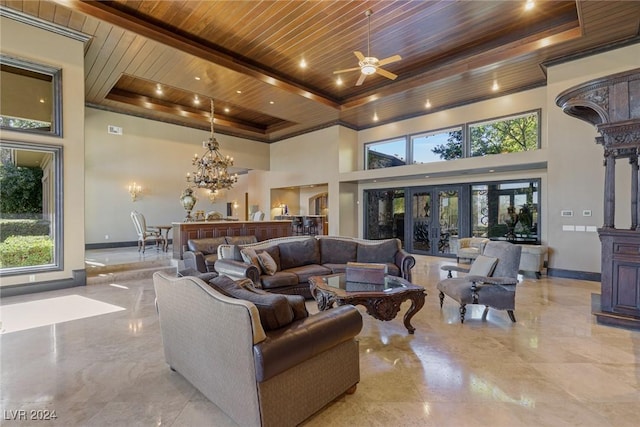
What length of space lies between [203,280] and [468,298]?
3.20m

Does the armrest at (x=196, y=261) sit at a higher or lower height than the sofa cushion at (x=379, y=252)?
lower

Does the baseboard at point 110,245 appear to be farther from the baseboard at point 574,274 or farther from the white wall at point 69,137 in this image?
the baseboard at point 574,274

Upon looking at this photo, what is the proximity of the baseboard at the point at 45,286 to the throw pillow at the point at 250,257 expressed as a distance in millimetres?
3319

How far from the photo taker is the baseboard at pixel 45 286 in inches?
192

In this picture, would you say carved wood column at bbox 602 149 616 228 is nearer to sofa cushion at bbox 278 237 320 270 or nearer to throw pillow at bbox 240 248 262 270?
sofa cushion at bbox 278 237 320 270

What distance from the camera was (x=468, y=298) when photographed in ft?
12.3

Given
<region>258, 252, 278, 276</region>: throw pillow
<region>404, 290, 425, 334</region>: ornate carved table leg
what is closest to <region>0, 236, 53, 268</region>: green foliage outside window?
<region>258, 252, 278, 276</region>: throw pillow

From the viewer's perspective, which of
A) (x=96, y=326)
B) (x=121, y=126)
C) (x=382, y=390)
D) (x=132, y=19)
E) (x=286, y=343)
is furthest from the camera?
(x=121, y=126)

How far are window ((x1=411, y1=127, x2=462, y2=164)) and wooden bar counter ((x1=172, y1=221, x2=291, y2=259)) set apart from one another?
4691mm

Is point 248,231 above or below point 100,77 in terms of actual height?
below

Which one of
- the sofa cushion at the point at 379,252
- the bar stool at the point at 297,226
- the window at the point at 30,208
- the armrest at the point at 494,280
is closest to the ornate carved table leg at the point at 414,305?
the armrest at the point at 494,280

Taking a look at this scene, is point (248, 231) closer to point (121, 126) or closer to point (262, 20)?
point (262, 20)

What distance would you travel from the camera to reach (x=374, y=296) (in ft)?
10.3

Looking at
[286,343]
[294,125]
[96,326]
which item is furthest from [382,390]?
[294,125]
